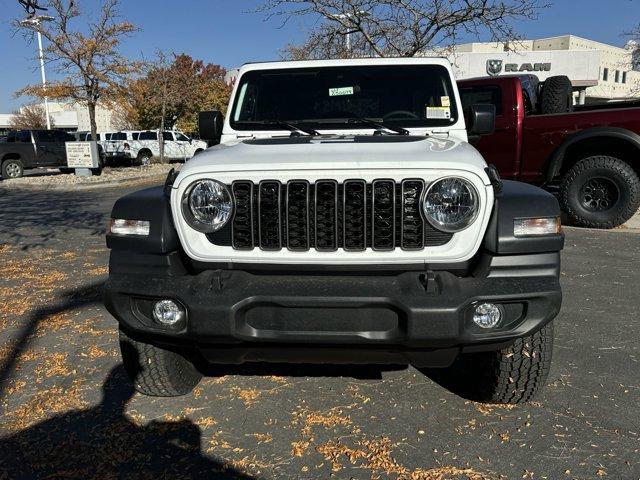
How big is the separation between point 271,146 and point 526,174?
578 centimetres

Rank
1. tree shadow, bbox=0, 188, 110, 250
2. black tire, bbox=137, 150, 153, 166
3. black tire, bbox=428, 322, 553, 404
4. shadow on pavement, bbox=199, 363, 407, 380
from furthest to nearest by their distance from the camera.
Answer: black tire, bbox=137, 150, 153, 166
tree shadow, bbox=0, 188, 110, 250
shadow on pavement, bbox=199, 363, 407, 380
black tire, bbox=428, 322, 553, 404

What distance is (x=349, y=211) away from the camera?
2.44 m

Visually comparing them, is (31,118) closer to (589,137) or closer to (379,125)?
(589,137)

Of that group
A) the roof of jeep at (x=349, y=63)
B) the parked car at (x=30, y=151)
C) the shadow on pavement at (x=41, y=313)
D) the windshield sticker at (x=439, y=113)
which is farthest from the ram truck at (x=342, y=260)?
the parked car at (x=30, y=151)

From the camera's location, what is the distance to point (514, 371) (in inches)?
108

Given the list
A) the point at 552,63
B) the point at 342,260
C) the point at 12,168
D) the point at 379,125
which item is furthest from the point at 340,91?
the point at 552,63

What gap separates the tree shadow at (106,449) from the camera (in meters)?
2.42

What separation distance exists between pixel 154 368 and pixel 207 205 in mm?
997

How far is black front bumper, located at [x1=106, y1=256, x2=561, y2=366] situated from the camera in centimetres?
224

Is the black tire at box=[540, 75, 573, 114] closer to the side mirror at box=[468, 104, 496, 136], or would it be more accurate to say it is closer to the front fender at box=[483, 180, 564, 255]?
the side mirror at box=[468, 104, 496, 136]

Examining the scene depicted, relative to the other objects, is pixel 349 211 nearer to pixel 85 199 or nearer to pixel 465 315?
pixel 465 315

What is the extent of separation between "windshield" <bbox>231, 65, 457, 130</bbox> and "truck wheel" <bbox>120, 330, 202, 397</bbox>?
1.66 metres

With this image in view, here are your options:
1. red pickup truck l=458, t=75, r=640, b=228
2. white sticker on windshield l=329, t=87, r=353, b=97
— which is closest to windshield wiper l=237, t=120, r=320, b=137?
white sticker on windshield l=329, t=87, r=353, b=97

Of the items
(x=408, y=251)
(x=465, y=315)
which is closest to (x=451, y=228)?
(x=408, y=251)
